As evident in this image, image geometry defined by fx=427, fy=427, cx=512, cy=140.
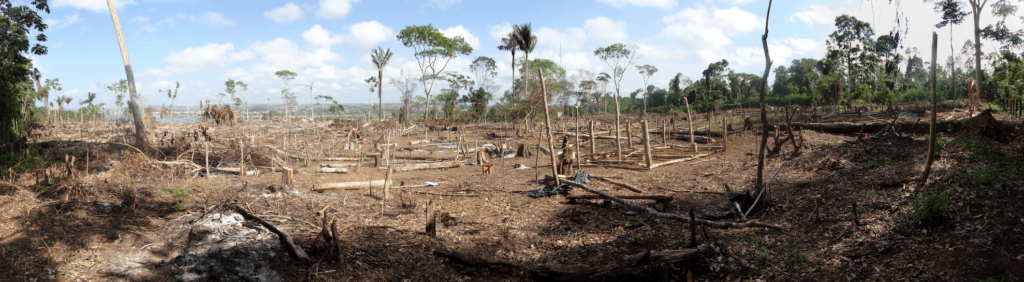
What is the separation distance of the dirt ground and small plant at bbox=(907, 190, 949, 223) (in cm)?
6

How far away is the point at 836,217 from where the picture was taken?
18.3 feet

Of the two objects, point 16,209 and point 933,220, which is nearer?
point 933,220

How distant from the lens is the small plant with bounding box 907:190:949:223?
452cm

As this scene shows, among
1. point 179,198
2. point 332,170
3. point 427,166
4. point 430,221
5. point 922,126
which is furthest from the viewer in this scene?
point 427,166

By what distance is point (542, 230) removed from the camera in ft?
21.5

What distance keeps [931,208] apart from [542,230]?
179 inches

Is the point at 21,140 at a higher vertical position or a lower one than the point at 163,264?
higher

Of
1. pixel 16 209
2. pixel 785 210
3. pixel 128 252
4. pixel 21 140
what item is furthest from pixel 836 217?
pixel 21 140

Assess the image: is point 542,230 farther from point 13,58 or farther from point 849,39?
point 849,39

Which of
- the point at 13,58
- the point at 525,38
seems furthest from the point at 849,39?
the point at 13,58

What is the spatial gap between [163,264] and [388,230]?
2519mm

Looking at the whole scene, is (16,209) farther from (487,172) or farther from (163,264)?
(487,172)

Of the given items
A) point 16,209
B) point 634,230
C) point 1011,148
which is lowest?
point 634,230

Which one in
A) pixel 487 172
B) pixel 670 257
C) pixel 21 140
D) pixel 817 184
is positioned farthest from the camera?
pixel 487 172
